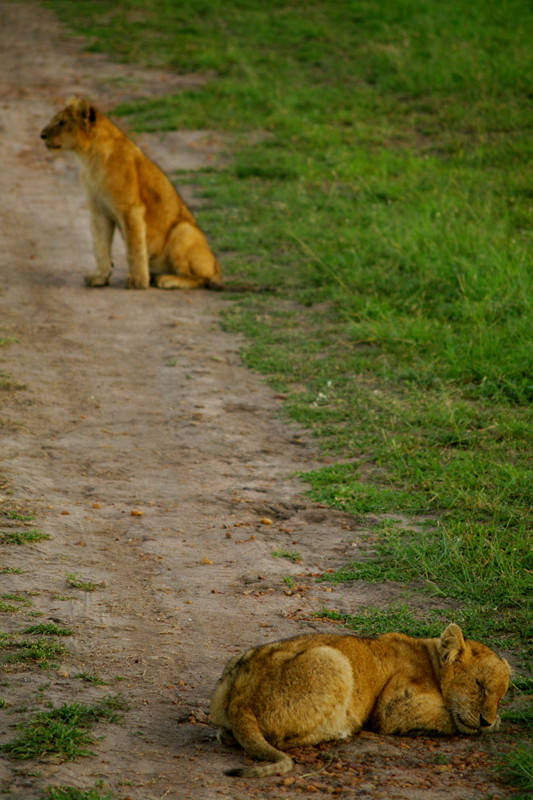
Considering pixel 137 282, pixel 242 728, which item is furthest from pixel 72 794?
pixel 137 282

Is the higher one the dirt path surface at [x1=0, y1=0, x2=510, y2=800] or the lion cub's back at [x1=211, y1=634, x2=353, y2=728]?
the lion cub's back at [x1=211, y1=634, x2=353, y2=728]

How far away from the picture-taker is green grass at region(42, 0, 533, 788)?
5.60 meters

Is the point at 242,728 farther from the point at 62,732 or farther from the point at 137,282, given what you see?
the point at 137,282

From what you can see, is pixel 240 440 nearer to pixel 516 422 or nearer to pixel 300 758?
pixel 516 422

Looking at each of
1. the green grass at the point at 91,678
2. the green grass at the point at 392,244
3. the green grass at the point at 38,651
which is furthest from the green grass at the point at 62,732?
the green grass at the point at 392,244

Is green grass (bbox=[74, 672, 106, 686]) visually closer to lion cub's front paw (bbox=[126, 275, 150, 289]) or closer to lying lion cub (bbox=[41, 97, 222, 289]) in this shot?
lying lion cub (bbox=[41, 97, 222, 289])

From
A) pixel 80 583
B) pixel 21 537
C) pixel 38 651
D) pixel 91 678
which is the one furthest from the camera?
pixel 21 537

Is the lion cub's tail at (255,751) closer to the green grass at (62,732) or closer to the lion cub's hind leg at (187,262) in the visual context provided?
the green grass at (62,732)

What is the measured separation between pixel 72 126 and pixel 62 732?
23.3 ft

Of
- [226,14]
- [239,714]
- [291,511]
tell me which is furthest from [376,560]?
[226,14]

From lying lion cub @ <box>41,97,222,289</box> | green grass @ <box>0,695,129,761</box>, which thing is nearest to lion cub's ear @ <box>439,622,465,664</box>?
green grass @ <box>0,695,129,761</box>

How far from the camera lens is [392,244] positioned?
977 centimetres

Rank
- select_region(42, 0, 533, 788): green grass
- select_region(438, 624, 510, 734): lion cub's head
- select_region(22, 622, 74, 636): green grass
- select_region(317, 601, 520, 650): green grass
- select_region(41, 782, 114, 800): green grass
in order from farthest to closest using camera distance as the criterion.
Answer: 1. select_region(42, 0, 533, 788): green grass
2. select_region(317, 601, 520, 650): green grass
3. select_region(22, 622, 74, 636): green grass
4. select_region(438, 624, 510, 734): lion cub's head
5. select_region(41, 782, 114, 800): green grass

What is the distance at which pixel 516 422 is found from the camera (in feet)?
21.4
